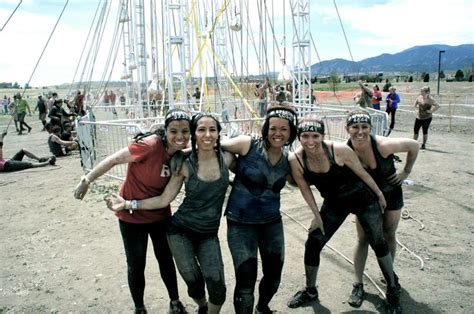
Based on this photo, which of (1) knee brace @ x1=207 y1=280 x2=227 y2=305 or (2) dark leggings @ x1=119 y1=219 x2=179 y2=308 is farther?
(2) dark leggings @ x1=119 y1=219 x2=179 y2=308

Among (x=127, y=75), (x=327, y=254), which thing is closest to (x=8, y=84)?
(x=127, y=75)

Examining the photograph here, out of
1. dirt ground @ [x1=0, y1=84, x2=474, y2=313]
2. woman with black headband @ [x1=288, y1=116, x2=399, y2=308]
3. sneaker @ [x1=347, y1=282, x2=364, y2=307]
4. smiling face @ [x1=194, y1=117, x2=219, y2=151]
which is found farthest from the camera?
dirt ground @ [x1=0, y1=84, x2=474, y2=313]

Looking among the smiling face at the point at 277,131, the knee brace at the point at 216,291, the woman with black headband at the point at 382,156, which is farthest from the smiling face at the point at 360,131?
the knee brace at the point at 216,291

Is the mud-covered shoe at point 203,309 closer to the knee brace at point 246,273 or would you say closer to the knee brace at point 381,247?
the knee brace at point 246,273

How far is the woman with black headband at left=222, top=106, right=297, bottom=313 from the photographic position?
9.87ft

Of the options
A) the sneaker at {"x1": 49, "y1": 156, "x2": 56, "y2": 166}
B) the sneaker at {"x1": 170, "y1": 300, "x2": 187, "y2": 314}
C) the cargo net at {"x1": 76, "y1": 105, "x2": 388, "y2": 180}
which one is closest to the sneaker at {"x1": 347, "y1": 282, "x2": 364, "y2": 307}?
the sneaker at {"x1": 170, "y1": 300, "x2": 187, "y2": 314}

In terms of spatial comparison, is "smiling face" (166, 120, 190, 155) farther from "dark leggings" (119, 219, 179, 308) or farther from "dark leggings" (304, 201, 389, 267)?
"dark leggings" (304, 201, 389, 267)

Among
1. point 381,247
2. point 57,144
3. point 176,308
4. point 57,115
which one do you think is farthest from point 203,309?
point 57,115

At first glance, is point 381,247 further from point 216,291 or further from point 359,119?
point 216,291

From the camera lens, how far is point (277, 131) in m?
3.04

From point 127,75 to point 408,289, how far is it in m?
21.7

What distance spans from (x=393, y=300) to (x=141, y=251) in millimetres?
2241

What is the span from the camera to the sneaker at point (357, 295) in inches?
145

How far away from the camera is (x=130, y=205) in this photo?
9.96 feet
